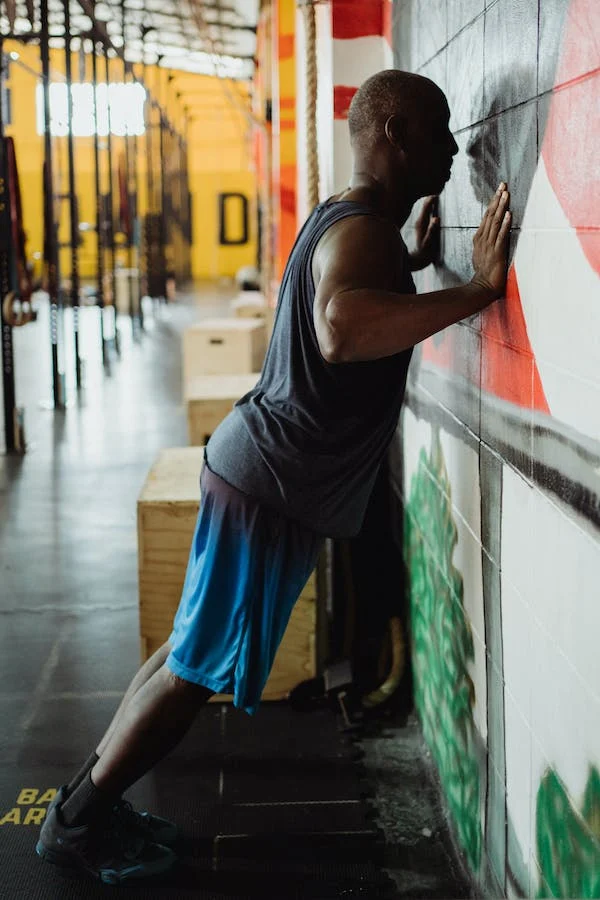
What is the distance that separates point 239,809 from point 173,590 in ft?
2.36

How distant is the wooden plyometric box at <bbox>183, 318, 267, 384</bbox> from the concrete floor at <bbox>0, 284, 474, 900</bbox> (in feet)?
1.33

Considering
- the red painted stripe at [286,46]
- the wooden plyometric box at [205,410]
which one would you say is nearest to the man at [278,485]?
the wooden plyometric box at [205,410]

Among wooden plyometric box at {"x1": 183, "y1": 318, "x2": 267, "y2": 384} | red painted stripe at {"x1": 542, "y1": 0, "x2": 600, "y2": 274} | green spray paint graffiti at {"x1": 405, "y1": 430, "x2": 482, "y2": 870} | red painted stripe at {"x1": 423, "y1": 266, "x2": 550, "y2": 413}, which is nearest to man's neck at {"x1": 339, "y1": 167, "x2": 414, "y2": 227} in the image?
red painted stripe at {"x1": 423, "y1": 266, "x2": 550, "y2": 413}

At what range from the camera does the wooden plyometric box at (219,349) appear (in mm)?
7031

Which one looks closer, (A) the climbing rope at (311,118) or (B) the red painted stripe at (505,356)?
(B) the red painted stripe at (505,356)

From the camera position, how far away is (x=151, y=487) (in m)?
3.10

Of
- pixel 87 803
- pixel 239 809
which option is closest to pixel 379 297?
pixel 87 803

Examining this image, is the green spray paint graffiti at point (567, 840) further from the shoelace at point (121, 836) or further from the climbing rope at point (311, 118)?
the climbing rope at point (311, 118)

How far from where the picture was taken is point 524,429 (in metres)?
1.64

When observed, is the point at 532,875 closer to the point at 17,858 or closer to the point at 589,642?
the point at 589,642

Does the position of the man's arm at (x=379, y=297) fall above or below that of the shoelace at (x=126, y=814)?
above

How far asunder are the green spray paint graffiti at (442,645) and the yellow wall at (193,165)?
1819cm

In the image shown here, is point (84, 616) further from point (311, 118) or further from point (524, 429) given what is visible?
point (524, 429)

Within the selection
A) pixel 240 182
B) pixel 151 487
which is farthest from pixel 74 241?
pixel 240 182
